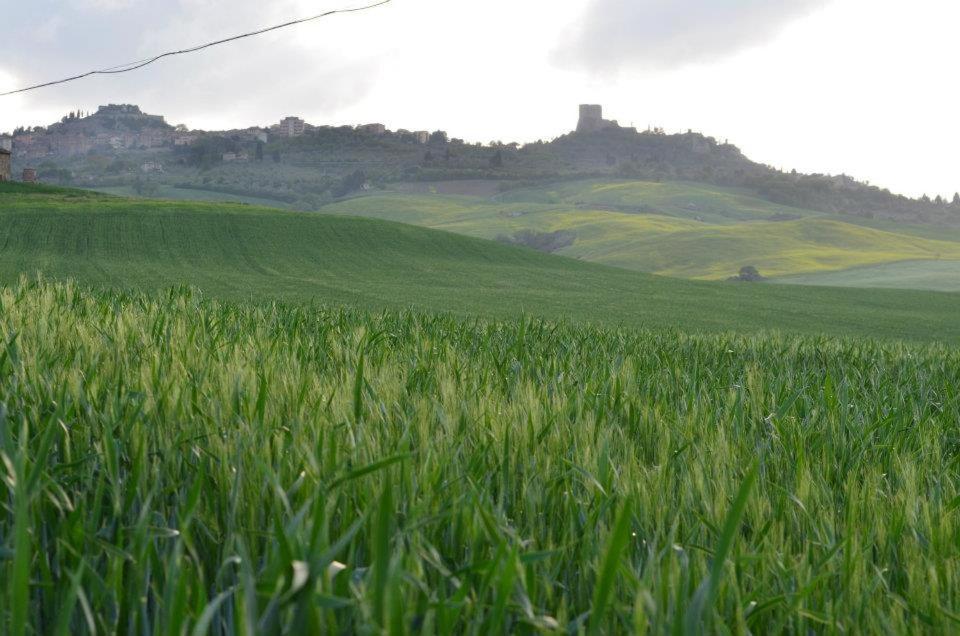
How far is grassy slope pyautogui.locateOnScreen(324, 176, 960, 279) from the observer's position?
104438mm

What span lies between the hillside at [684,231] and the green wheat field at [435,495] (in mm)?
70918

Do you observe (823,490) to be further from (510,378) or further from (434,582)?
(510,378)

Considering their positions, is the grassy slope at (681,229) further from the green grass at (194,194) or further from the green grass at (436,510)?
the green grass at (436,510)

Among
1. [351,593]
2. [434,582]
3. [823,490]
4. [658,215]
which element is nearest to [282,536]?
[351,593]

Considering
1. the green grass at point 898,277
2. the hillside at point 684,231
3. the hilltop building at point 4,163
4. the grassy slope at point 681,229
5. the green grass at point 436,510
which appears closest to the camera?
the green grass at point 436,510

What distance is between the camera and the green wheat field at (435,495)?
1026mm

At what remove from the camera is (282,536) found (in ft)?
3.27

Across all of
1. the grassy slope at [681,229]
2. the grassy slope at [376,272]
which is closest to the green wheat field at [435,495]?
the grassy slope at [376,272]

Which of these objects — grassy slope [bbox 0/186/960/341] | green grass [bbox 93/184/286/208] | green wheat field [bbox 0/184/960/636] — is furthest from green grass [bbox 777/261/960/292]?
green grass [bbox 93/184/286/208]

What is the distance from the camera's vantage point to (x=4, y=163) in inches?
3787

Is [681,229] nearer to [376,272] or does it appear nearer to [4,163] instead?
[4,163]

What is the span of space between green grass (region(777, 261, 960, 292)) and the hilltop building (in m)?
85.7

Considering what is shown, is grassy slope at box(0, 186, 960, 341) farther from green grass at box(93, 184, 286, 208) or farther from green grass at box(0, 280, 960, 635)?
green grass at box(93, 184, 286, 208)

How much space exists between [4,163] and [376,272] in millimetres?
74580
